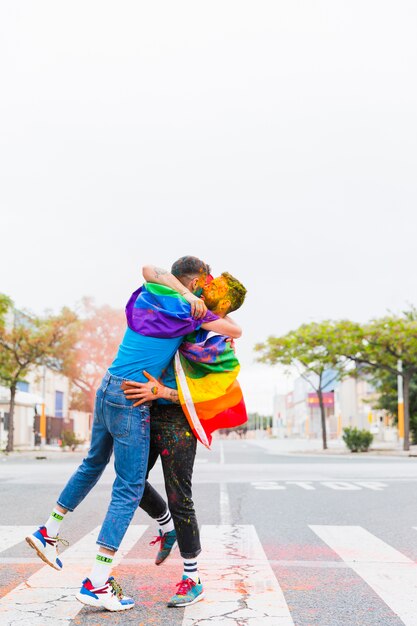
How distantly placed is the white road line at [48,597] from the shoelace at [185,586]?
1.72ft

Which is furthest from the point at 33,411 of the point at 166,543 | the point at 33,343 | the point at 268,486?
the point at 166,543

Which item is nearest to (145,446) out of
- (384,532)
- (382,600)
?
(382,600)

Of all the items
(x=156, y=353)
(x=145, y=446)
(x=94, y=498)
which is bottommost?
(x=94, y=498)

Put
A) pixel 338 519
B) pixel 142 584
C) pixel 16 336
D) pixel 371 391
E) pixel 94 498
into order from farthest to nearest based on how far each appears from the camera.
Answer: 1. pixel 371 391
2. pixel 16 336
3. pixel 94 498
4. pixel 338 519
5. pixel 142 584

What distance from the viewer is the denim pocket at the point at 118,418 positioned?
414cm

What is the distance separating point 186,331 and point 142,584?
Answer: 5.49ft

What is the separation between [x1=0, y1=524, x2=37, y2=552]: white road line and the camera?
6.54m

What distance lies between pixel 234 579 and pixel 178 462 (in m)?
1.19

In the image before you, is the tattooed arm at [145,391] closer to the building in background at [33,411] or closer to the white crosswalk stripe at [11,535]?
the white crosswalk stripe at [11,535]

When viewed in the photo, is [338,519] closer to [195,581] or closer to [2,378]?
[195,581]

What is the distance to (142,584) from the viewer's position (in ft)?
15.7

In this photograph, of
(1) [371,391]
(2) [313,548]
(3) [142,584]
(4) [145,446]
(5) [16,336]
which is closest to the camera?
(4) [145,446]

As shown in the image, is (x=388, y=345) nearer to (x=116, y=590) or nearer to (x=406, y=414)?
(x=406, y=414)

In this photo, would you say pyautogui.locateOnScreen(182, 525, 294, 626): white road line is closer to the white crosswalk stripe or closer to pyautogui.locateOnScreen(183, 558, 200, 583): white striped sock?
pyautogui.locateOnScreen(183, 558, 200, 583): white striped sock
